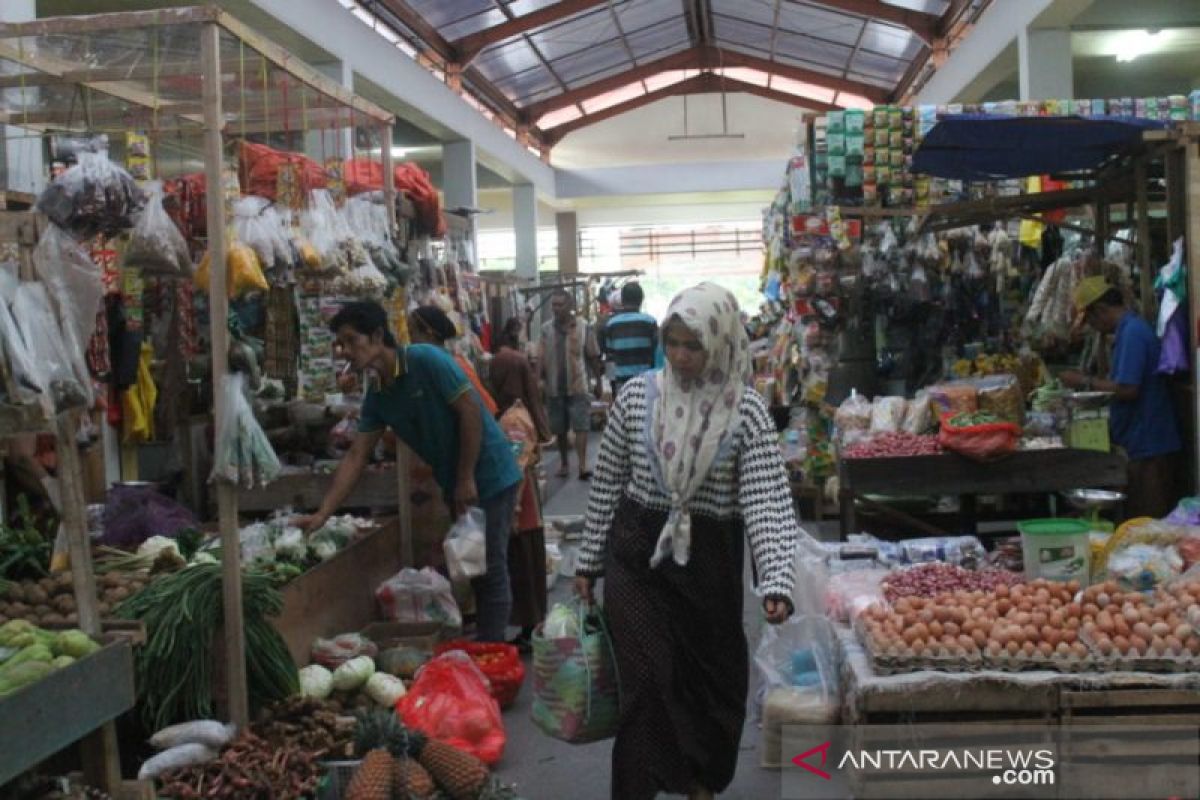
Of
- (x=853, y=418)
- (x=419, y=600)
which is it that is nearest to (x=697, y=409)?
(x=419, y=600)

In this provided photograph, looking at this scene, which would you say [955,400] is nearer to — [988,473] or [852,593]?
[988,473]

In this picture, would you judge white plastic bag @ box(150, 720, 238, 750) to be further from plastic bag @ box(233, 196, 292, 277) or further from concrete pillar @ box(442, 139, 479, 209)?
concrete pillar @ box(442, 139, 479, 209)

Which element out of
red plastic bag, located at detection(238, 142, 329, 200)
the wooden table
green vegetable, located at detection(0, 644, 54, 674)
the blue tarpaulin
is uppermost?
the blue tarpaulin

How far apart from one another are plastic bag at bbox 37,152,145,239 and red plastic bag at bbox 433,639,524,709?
236 cm

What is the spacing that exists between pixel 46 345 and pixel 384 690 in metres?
2.22

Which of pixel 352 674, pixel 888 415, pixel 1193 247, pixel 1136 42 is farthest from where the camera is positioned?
pixel 1136 42

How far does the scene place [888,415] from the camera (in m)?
7.59

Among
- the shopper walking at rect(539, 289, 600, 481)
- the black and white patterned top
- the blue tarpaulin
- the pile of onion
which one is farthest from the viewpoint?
the shopper walking at rect(539, 289, 600, 481)

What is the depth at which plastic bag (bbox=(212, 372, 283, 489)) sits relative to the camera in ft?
14.5

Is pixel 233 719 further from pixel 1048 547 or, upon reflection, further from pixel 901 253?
pixel 901 253

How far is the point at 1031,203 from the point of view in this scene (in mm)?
8242

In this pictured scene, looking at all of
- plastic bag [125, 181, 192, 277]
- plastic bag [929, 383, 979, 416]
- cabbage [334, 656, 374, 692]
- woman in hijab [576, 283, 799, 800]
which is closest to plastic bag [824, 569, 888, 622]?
woman in hijab [576, 283, 799, 800]

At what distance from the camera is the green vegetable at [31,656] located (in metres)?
3.45

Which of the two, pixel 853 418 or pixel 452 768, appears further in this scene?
pixel 853 418
